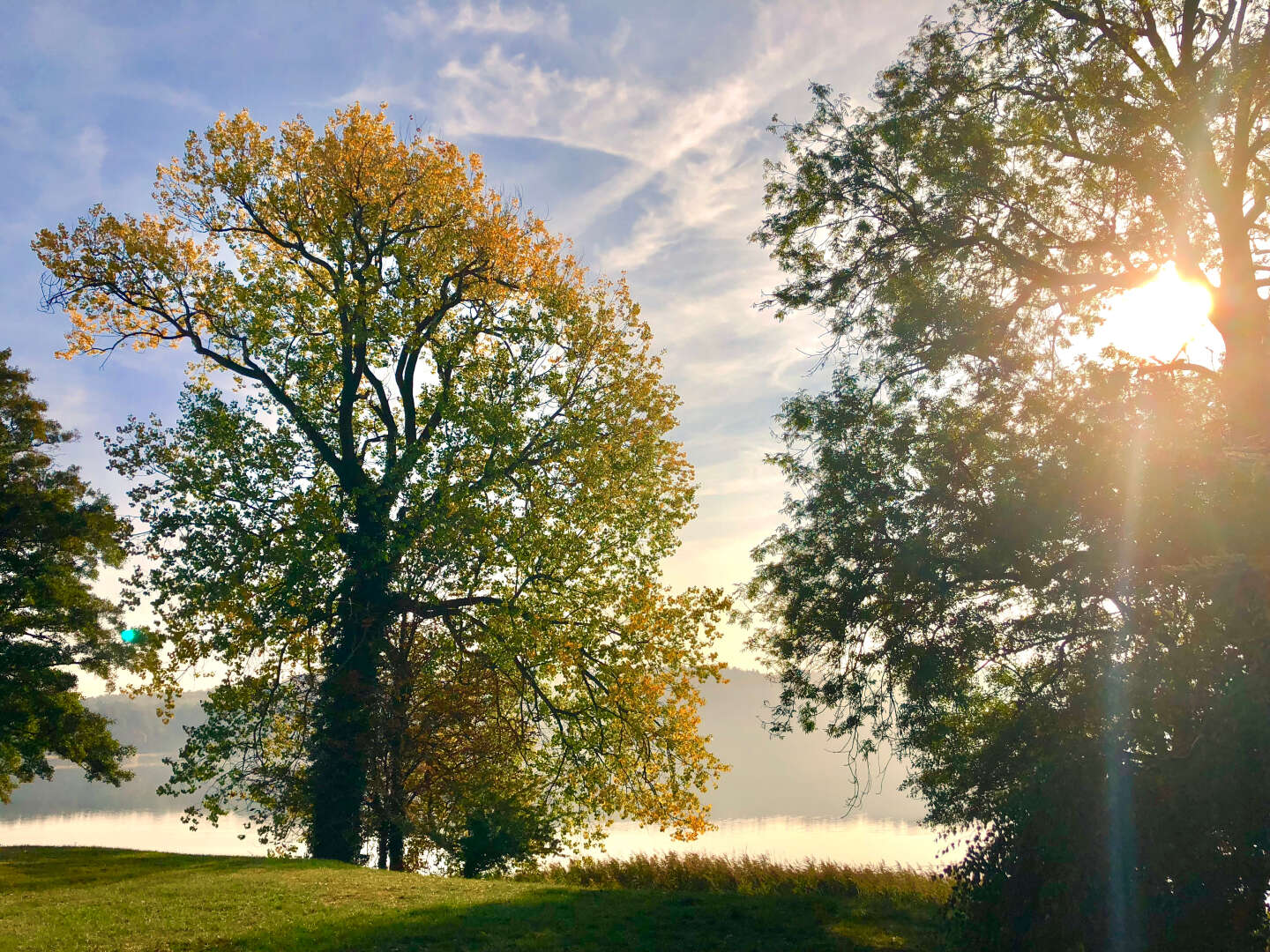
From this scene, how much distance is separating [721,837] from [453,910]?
171 ft

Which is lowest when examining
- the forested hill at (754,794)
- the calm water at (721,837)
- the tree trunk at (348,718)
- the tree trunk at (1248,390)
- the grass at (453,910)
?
the forested hill at (754,794)

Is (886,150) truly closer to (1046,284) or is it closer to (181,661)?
(1046,284)

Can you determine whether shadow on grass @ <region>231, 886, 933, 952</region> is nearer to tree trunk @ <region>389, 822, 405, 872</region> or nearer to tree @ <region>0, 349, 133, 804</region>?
tree trunk @ <region>389, 822, 405, 872</region>

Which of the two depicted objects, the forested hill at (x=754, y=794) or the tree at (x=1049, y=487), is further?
the forested hill at (x=754, y=794)

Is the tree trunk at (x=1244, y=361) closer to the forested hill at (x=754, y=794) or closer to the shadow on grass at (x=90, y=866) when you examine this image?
the shadow on grass at (x=90, y=866)

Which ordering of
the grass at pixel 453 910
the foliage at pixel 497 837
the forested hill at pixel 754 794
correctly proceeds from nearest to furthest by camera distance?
the grass at pixel 453 910, the foliage at pixel 497 837, the forested hill at pixel 754 794

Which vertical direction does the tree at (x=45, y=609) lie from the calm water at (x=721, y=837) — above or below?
above

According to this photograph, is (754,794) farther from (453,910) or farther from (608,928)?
(608,928)

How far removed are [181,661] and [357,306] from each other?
967cm

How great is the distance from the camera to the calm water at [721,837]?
5069 cm

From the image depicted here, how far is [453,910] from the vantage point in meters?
13.0

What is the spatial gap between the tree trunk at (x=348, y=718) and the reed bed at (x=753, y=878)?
4716 millimetres

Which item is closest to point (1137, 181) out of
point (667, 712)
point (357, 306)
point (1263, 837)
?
point (1263, 837)

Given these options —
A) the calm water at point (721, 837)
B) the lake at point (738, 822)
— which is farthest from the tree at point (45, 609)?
the calm water at point (721, 837)
